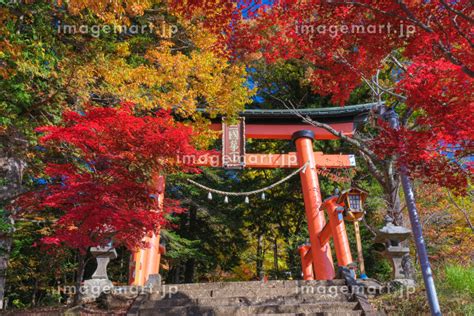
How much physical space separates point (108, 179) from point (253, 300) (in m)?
2.95

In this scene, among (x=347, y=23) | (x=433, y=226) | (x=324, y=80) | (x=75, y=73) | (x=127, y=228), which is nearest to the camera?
(x=347, y=23)

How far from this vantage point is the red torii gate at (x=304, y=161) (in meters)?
8.97

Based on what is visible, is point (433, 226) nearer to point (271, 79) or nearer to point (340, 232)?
point (340, 232)

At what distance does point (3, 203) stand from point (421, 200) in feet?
37.2

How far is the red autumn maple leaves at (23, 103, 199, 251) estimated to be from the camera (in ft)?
17.9

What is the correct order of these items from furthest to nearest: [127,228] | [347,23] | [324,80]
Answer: [324,80] < [127,228] < [347,23]

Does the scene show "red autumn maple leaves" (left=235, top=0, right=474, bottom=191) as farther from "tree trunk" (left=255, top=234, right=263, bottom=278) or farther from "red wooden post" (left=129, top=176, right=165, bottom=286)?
"tree trunk" (left=255, top=234, right=263, bottom=278)

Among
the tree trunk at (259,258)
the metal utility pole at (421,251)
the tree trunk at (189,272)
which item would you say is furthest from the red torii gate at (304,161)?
the tree trunk at (189,272)

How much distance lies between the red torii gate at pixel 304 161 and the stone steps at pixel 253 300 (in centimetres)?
263

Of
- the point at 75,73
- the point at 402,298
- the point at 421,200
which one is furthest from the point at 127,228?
the point at 421,200

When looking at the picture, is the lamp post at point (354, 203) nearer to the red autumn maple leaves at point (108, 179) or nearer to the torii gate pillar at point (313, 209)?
the torii gate pillar at point (313, 209)

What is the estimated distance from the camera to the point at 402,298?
17.8ft

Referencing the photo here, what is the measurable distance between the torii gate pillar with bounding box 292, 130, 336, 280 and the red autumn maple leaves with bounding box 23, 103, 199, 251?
4915 millimetres

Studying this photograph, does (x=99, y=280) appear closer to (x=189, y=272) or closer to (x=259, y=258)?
(x=189, y=272)
